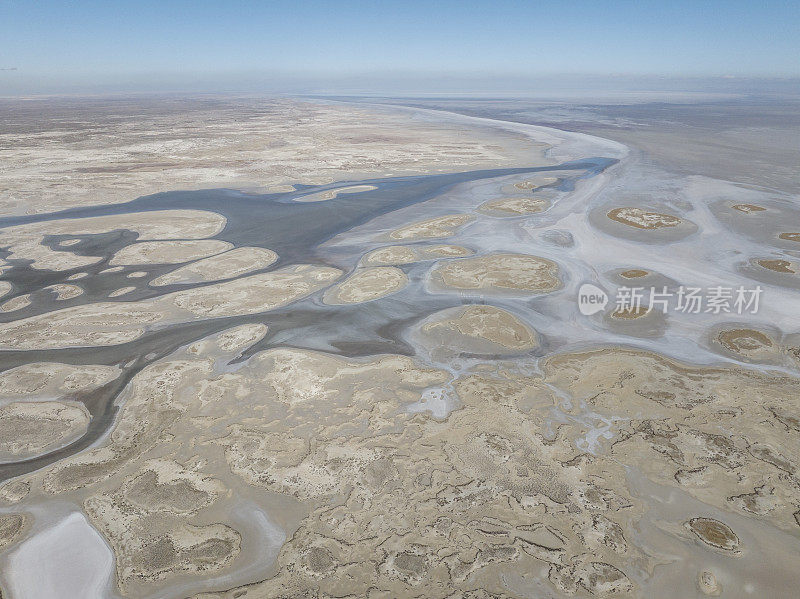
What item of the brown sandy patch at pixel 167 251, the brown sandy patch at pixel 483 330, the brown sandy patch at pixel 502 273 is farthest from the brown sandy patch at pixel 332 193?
the brown sandy patch at pixel 483 330

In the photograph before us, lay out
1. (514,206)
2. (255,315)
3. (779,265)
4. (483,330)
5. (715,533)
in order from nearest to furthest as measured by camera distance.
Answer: (715,533)
(483,330)
(255,315)
(779,265)
(514,206)

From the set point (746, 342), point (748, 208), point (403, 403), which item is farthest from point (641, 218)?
point (403, 403)

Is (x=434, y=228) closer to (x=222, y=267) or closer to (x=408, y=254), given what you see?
(x=408, y=254)

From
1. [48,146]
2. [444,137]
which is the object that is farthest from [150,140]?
[444,137]

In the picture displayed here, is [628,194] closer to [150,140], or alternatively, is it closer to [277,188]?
[277,188]

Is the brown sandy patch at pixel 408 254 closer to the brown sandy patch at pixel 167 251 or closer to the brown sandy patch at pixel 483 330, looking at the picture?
the brown sandy patch at pixel 483 330

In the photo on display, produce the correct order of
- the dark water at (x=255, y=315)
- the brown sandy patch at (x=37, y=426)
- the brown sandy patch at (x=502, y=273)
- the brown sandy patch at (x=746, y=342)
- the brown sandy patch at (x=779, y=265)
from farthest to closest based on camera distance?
the brown sandy patch at (x=779, y=265)
the brown sandy patch at (x=502, y=273)
the dark water at (x=255, y=315)
the brown sandy patch at (x=746, y=342)
the brown sandy patch at (x=37, y=426)

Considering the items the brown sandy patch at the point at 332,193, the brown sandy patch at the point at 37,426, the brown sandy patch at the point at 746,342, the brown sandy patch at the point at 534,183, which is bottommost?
the brown sandy patch at the point at 37,426

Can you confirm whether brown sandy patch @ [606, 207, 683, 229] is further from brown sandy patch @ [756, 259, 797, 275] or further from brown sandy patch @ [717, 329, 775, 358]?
brown sandy patch @ [717, 329, 775, 358]

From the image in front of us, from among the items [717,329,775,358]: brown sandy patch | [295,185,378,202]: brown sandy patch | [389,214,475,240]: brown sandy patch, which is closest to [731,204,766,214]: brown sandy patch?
[717,329,775,358]: brown sandy patch

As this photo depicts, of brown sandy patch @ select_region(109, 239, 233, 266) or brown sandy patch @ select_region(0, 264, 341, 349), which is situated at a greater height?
brown sandy patch @ select_region(109, 239, 233, 266)

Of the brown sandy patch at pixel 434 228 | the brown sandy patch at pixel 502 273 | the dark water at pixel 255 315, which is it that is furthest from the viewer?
the brown sandy patch at pixel 434 228
